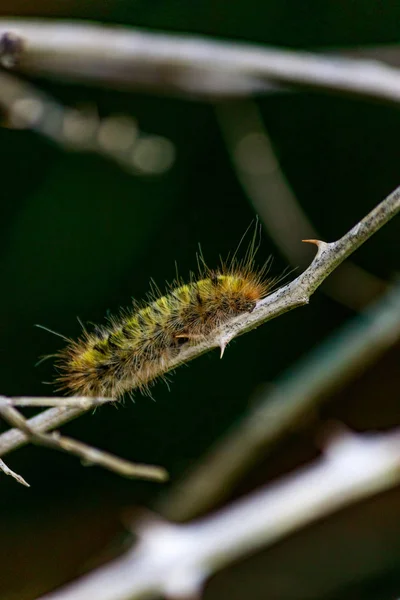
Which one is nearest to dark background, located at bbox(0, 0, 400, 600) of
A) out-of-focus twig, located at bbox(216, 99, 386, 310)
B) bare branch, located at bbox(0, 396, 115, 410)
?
out-of-focus twig, located at bbox(216, 99, 386, 310)

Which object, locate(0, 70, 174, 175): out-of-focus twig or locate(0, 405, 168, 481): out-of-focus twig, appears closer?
locate(0, 405, 168, 481): out-of-focus twig

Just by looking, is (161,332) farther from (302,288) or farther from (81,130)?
(81,130)

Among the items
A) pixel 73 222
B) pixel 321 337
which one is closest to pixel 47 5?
pixel 73 222

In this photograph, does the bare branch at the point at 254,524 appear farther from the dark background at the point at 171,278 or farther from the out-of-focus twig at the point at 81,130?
the dark background at the point at 171,278

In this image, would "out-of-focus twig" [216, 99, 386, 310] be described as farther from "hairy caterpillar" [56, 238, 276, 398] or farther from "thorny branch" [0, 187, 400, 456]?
"thorny branch" [0, 187, 400, 456]

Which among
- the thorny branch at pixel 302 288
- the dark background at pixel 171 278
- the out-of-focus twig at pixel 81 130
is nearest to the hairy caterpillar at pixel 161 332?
the thorny branch at pixel 302 288

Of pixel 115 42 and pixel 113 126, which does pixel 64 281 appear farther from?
pixel 115 42
